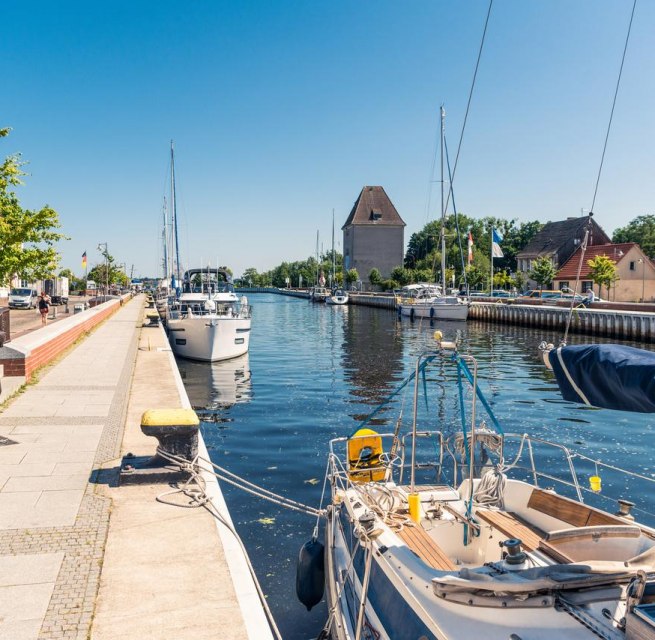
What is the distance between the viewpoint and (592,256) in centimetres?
7194

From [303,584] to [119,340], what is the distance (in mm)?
23561

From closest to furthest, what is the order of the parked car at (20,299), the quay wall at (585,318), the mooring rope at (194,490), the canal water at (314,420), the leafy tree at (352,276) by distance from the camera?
the mooring rope at (194,490), the canal water at (314,420), the quay wall at (585,318), the parked car at (20,299), the leafy tree at (352,276)

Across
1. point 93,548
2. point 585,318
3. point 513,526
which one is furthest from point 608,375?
point 585,318

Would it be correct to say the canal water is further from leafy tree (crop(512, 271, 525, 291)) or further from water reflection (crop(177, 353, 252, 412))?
leafy tree (crop(512, 271, 525, 291))

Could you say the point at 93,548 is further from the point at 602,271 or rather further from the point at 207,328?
the point at 602,271

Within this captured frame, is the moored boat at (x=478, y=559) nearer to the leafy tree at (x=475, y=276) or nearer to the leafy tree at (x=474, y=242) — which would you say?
the leafy tree at (x=475, y=276)

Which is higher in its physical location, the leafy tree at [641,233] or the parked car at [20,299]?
the leafy tree at [641,233]

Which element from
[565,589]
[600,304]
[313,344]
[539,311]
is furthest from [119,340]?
[600,304]

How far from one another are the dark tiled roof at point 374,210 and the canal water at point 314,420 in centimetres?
8407

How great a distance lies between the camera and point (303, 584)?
7.46 m

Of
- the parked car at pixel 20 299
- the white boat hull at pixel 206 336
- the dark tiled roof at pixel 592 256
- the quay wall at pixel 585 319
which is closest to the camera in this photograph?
the white boat hull at pixel 206 336

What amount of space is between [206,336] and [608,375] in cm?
2487

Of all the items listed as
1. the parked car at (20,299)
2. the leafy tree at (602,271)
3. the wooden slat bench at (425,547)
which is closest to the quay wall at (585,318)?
the leafy tree at (602,271)

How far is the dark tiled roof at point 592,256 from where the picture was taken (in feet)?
222
